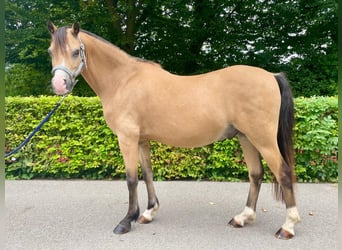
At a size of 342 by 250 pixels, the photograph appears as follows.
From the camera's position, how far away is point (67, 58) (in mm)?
2436

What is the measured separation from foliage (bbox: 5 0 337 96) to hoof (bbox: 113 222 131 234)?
475 centimetres

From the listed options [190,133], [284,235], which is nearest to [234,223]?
[284,235]

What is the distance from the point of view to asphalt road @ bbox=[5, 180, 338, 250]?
257 centimetres

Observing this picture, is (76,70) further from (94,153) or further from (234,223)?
(94,153)

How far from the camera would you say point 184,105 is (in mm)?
2650

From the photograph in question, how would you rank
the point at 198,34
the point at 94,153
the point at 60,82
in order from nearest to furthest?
the point at 60,82 → the point at 94,153 → the point at 198,34

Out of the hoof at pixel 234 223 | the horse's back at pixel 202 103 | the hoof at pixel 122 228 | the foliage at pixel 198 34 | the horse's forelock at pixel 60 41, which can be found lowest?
the hoof at pixel 122 228

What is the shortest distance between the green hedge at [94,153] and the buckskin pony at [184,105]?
1664mm

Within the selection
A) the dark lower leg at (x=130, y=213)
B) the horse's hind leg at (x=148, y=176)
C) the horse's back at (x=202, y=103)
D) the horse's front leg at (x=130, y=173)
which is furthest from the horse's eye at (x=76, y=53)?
the dark lower leg at (x=130, y=213)

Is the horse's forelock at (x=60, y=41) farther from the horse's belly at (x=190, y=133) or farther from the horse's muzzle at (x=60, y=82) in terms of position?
the horse's belly at (x=190, y=133)

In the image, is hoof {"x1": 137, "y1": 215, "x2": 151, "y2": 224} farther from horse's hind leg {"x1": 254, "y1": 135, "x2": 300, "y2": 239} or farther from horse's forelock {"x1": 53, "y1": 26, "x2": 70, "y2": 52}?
horse's forelock {"x1": 53, "y1": 26, "x2": 70, "y2": 52}

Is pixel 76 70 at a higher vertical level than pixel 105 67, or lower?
lower

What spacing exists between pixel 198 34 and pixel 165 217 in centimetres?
573

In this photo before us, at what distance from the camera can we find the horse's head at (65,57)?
7.68ft
